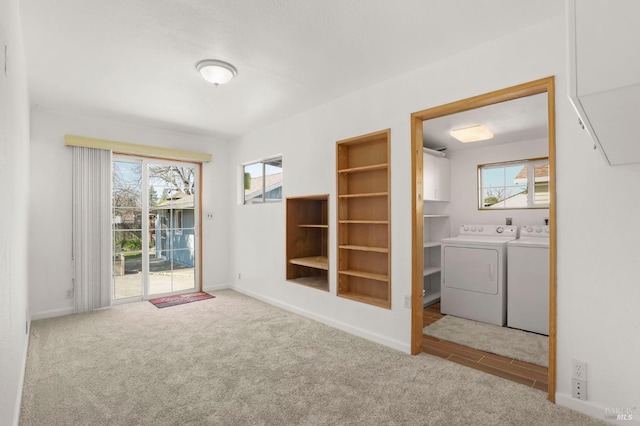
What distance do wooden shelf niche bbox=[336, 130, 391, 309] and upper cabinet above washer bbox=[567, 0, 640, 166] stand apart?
87.8 inches

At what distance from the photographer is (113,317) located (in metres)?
4.00

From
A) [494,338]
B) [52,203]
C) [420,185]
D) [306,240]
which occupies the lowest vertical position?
[494,338]

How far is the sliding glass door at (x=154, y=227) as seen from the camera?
4660 millimetres

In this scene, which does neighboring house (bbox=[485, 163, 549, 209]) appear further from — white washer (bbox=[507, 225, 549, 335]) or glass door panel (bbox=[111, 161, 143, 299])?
glass door panel (bbox=[111, 161, 143, 299])

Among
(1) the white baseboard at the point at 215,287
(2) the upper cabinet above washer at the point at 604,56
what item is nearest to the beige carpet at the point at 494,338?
(2) the upper cabinet above washer at the point at 604,56

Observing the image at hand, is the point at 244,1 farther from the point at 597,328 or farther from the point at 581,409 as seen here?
the point at 581,409

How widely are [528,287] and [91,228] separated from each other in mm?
5404

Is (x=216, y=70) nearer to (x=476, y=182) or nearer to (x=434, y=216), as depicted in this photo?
(x=434, y=216)

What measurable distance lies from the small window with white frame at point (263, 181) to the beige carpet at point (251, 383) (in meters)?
2.02

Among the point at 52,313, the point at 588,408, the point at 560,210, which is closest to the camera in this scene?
the point at 588,408

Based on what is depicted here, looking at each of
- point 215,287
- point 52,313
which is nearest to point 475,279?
point 215,287

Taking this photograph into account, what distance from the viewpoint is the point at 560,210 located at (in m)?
2.15

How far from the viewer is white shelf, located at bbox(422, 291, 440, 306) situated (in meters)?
4.66

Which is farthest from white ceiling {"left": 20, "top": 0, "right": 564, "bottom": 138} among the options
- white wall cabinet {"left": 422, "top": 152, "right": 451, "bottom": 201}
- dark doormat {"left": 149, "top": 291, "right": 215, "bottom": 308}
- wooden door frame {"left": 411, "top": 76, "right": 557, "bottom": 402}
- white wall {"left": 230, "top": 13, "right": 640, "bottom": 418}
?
dark doormat {"left": 149, "top": 291, "right": 215, "bottom": 308}
